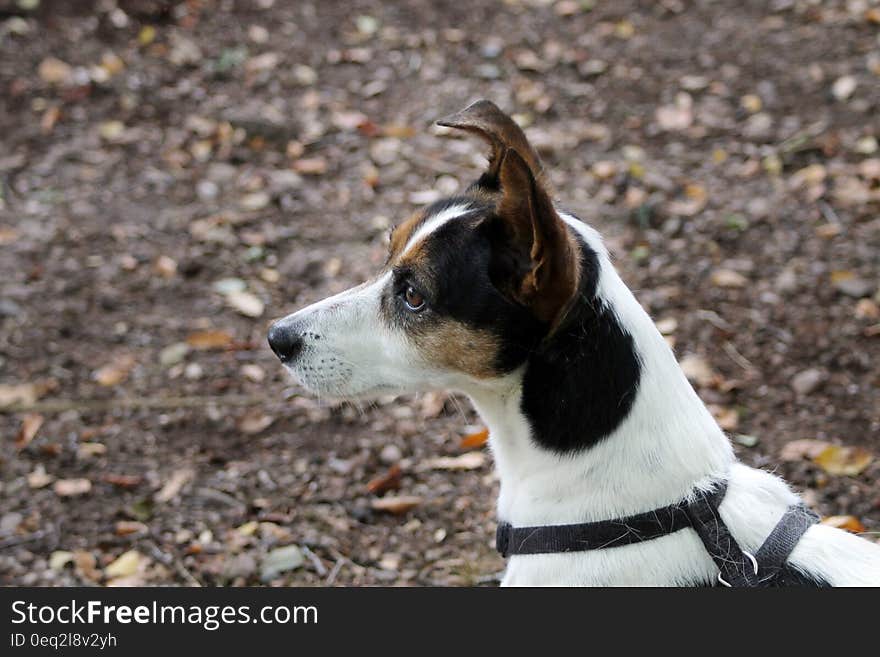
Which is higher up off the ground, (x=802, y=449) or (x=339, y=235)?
(x=802, y=449)

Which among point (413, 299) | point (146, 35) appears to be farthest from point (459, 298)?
point (146, 35)

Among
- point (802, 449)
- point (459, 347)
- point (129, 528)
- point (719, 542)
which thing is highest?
point (459, 347)

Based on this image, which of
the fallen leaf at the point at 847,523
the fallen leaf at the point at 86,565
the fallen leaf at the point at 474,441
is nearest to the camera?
the fallen leaf at the point at 847,523

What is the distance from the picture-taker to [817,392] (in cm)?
424

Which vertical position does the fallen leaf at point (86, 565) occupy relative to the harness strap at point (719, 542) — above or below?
below

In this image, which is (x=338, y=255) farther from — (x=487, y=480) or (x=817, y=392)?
(x=817, y=392)

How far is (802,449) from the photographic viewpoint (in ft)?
13.0

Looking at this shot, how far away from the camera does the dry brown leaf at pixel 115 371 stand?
452cm

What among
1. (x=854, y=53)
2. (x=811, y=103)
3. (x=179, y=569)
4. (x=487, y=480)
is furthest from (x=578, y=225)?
(x=854, y=53)

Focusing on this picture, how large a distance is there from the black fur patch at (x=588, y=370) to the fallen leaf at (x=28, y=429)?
2707mm

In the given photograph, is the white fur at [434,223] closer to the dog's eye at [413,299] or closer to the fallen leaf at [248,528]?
the dog's eye at [413,299]

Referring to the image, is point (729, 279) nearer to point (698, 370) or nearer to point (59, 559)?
point (698, 370)

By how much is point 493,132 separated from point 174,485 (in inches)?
87.7

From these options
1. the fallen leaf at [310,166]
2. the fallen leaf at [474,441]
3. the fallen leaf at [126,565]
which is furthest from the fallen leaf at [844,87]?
the fallen leaf at [126,565]
